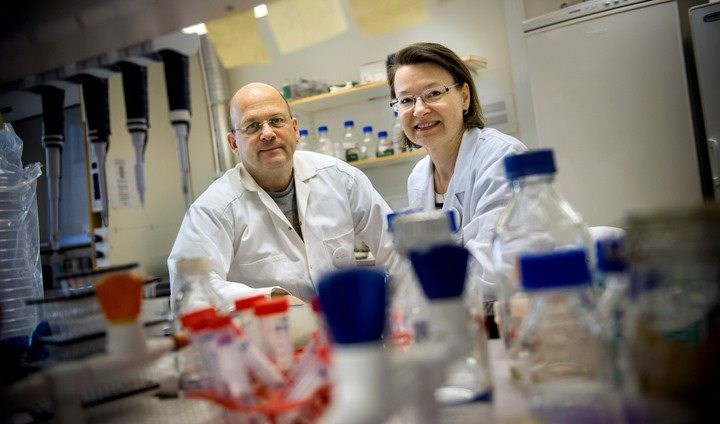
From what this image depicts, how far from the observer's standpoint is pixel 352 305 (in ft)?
1.20

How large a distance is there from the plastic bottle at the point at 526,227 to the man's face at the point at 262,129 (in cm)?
114

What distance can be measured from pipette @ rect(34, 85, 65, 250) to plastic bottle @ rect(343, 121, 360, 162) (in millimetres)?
2112

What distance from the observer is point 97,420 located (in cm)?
60

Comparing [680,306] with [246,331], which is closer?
[680,306]

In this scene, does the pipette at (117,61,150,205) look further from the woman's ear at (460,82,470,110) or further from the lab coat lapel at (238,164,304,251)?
the woman's ear at (460,82,470,110)

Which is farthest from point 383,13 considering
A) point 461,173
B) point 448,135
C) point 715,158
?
point 715,158

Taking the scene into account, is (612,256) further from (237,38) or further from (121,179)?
(121,179)

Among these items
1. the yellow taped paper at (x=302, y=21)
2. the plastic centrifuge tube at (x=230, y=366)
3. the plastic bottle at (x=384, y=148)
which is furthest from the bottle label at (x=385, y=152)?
the plastic centrifuge tube at (x=230, y=366)

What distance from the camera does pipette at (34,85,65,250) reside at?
82cm

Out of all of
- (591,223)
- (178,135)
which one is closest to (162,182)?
(178,135)

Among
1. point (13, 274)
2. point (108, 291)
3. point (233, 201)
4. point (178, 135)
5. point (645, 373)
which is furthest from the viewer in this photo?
point (233, 201)

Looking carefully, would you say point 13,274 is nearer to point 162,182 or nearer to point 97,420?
point 162,182

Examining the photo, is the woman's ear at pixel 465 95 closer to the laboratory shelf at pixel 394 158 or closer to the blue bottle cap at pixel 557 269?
the laboratory shelf at pixel 394 158

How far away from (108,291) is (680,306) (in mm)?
570
